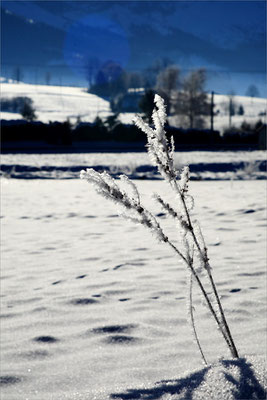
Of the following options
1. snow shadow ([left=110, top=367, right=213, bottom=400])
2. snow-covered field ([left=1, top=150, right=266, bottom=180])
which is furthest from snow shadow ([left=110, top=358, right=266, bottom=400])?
snow-covered field ([left=1, top=150, right=266, bottom=180])

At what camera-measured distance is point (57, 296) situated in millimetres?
3553

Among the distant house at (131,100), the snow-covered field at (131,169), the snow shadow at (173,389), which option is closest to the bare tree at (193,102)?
the snow-covered field at (131,169)

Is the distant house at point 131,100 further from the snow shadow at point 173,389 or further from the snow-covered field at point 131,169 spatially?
the snow shadow at point 173,389

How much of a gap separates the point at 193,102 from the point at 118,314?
6602cm

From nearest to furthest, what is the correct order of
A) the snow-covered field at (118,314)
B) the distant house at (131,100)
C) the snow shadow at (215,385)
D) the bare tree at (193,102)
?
the snow shadow at (215,385), the snow-covered field at (118,314), the bare tree at (193,102), the distant house at (131,100)

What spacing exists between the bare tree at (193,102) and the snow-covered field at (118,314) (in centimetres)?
6216

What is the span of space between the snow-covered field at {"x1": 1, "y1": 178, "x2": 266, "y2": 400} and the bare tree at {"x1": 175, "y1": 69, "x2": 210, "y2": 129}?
62159 millimetres

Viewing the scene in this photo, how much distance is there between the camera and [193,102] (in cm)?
6688

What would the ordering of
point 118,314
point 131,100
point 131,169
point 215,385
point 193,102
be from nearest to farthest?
1. point 215,385
2. point 118,314
3. point 131,169
4. point 193,102
5. point 131,100

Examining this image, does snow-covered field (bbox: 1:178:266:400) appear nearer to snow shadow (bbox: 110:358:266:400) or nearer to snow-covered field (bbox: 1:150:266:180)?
snow shadow (bbox: 110:358:266:400)

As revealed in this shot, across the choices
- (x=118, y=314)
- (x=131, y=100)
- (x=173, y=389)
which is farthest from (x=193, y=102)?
(x=131, y=100)

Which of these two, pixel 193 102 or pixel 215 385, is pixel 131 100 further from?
pixel 215 385

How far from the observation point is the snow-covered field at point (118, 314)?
2.04 metres

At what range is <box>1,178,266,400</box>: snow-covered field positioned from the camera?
6.70ft
